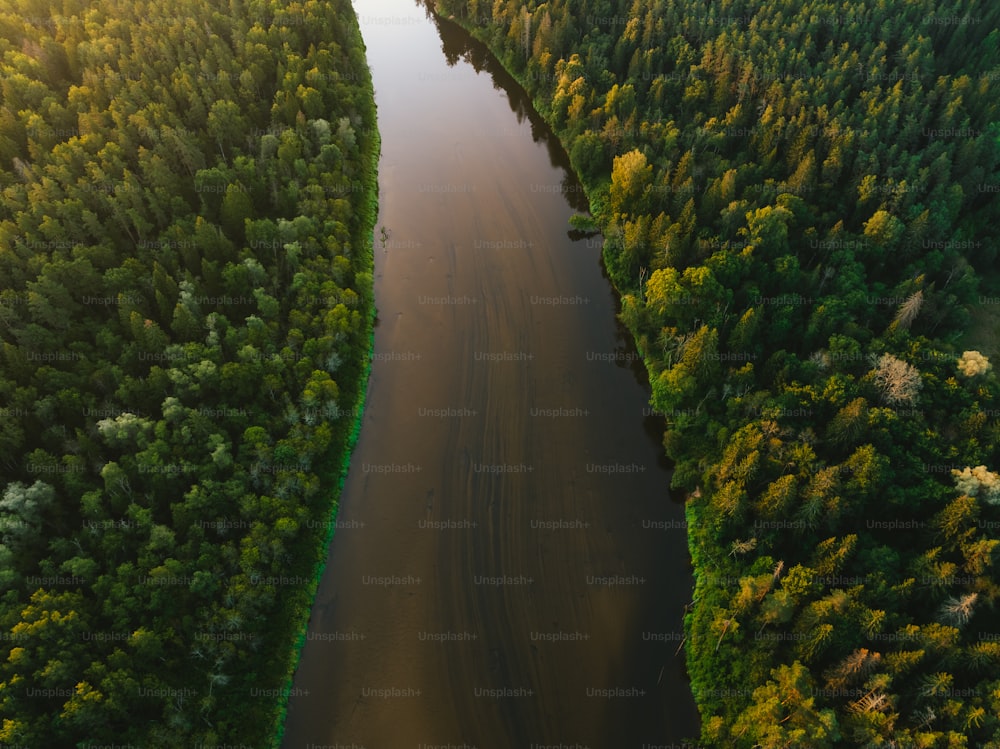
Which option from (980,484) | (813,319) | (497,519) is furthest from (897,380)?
(497,519)

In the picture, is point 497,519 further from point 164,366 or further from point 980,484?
point 980,484

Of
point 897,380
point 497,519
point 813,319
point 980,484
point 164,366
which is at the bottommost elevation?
point 497,519

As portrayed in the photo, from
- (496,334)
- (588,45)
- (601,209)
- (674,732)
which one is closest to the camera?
(674,732)

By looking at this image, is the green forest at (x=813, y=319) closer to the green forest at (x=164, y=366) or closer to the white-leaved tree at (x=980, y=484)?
the white-leaved tree at (x=980, y=484)

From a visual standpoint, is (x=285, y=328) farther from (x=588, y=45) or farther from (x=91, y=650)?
(x=588, y=45)

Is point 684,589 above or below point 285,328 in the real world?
below

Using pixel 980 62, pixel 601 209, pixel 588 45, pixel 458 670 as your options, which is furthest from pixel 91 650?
pixel 980 62
